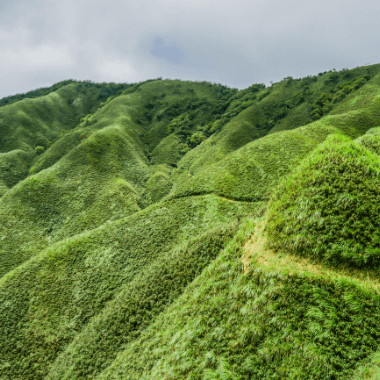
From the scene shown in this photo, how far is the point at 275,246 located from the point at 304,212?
301 cm

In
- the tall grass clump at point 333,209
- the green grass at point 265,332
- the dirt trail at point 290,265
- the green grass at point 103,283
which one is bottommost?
the green grass at point 103,283

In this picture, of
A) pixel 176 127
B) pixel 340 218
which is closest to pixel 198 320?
pixel 340 218

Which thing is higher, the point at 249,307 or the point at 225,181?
the point at 225,181

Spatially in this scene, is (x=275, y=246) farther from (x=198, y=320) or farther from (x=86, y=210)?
(x=86, y=210)

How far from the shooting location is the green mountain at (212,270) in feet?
34.6

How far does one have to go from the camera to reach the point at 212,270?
16734 millimetres

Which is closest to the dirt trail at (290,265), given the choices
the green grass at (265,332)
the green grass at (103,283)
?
the green grass at (265,332)

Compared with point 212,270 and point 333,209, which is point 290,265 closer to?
point 333,209

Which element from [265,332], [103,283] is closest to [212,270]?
[265,332]

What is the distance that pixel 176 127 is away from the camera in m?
113

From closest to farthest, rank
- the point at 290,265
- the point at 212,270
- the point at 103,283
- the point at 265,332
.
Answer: the point at 265,332, the point at 290,265, the point at 212,270, the point at 103,283

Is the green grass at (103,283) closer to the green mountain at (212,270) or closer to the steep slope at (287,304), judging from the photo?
the green mountain at (212,270)

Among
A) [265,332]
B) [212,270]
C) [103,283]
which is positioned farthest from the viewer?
[103,283]

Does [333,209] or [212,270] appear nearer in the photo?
[333,209]
